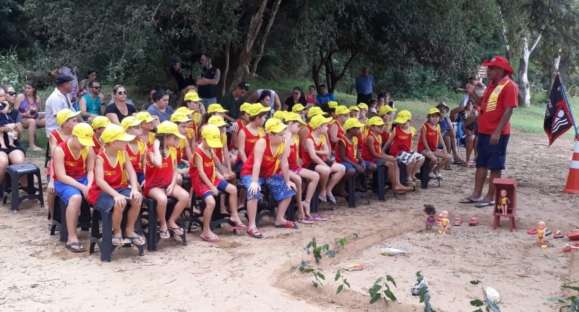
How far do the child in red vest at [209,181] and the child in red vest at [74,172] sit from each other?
1.02 meters

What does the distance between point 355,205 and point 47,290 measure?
4.41 meters

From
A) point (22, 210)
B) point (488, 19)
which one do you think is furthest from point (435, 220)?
point (488, 19)

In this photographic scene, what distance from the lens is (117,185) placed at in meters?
6.25

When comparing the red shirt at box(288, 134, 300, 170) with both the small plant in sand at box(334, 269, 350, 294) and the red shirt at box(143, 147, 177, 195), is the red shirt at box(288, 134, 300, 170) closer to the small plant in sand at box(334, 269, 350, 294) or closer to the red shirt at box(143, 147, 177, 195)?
the red shirt at box(143, 147, 177, 195)

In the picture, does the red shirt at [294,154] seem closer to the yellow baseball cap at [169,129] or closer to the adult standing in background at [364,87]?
the yellow baseball cap at [169,129]

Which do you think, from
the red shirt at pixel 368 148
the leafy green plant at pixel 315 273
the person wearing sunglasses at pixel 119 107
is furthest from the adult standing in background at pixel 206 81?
the leafy green plant at pixel 315 273

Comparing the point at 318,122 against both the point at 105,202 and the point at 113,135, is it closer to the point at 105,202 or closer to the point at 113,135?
the point at 113,135

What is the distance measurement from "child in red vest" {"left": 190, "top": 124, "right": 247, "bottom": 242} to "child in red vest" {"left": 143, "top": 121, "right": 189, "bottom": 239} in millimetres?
231

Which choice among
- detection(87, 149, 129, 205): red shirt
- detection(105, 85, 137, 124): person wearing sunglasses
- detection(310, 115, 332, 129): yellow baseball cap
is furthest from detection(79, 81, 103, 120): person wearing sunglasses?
detection(87, 149, 129, 205): red shirt

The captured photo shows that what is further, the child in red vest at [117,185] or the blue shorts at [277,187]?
the blue shorts at [277,187]

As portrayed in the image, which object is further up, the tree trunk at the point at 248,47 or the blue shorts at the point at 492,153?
the tree trunk at the point at 248,47

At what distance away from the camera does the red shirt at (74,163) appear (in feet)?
21.1

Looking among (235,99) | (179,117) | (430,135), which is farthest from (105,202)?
(235,99)

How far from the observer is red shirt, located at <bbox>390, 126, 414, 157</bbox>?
369 inches
